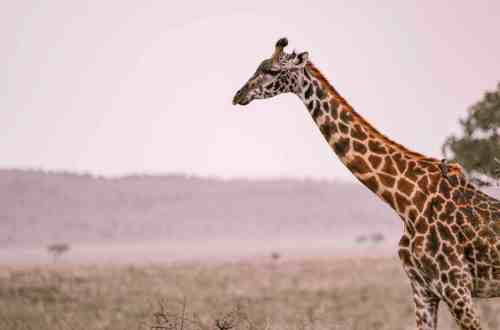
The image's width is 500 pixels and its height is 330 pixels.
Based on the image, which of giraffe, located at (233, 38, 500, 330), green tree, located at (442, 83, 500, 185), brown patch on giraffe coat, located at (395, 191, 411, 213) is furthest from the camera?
green tree, located at (442, 83, 500, 185)

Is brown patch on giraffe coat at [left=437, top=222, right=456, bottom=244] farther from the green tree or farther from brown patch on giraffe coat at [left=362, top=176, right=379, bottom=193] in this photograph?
the green tree

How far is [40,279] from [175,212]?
267 ft

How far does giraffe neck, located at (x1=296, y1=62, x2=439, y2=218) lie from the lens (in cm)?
971

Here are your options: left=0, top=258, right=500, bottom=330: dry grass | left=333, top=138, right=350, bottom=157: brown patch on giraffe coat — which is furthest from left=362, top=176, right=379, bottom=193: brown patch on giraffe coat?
left=0, top=258, right=500, bottom=330: dry grass

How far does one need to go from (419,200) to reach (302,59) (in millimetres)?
1845

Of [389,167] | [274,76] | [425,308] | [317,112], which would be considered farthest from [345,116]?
[425,308]

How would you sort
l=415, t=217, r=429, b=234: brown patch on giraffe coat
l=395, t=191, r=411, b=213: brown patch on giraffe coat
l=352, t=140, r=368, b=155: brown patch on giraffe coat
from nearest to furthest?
l=415, t=217, r=429, b=234: brown patch on giraffe coat, l=395, t=191, r=411, b=213: brown patch on giraffe coat, l=352, t=140, r=368, b=155: brown patch on giraffe coat

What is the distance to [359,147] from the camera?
386 inches

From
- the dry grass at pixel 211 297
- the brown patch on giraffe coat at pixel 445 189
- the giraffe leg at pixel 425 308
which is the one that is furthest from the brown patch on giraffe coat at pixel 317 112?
the dry grass at pixel 211 297

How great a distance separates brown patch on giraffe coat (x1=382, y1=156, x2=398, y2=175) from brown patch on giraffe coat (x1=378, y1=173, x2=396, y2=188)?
47mm

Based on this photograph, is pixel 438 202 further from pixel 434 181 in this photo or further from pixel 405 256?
pixel 405 256

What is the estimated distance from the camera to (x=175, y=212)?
115 meters

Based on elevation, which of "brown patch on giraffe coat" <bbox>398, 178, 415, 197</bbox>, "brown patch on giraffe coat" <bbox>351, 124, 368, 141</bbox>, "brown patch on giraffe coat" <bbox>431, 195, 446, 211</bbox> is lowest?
"brown patch on giraffe coat" <bbox>431, 195, 446, 211</bbox>

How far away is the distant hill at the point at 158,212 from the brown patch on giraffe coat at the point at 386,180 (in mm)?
80109
